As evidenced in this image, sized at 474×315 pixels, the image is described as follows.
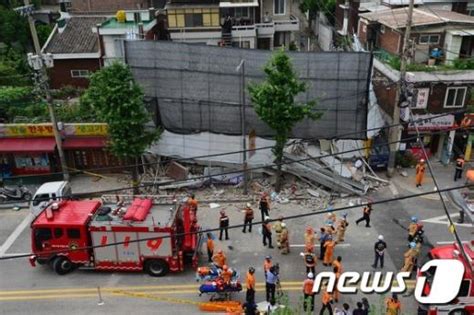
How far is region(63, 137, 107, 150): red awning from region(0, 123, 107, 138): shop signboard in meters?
0.25

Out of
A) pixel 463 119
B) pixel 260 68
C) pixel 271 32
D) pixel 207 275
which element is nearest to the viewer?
pixel 207 275

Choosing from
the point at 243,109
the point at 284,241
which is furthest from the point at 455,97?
the point at 284,241

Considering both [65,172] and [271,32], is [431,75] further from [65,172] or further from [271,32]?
[65,172]

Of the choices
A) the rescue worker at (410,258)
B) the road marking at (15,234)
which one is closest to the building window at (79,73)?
the road marking at (15,234)

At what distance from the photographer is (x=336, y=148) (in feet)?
81.6

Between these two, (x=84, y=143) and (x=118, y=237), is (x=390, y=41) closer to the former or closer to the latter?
(x=84, y=143)

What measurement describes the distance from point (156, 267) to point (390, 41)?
65.1 feet

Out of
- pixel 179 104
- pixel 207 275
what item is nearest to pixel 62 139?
pixel 179 104

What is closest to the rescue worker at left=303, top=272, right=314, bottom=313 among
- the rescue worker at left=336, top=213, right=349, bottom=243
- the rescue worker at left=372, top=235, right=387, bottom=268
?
the rescue worker at left=372, top=235, right=387, bottom=268

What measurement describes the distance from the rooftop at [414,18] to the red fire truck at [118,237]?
59.6 feet

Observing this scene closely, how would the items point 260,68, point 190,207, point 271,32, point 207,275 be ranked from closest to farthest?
point 207,275, point 190,207, point 260,68, point 271,32

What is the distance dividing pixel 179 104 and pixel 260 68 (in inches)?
172

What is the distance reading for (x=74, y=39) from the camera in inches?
1258

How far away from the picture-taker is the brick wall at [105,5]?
42625 mm
